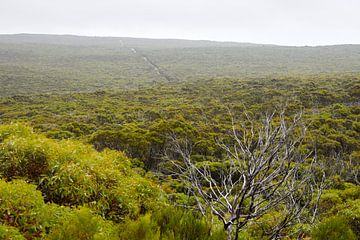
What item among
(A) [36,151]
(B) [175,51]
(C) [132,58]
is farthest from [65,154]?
(B) [175,51]

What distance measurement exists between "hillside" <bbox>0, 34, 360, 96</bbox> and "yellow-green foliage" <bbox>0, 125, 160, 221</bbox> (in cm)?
3989

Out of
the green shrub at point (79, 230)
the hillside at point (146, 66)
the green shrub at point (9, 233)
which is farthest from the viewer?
Answer: the hillside at point (146, 66)

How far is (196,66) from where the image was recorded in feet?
246

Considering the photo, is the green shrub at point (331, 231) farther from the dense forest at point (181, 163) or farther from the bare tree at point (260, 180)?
the bare tree at point (260, 180)

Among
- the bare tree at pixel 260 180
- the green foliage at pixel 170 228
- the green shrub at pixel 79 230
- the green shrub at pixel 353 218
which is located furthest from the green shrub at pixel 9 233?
the green shrub at pixel 353 218

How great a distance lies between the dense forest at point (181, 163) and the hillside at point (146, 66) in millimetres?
1270

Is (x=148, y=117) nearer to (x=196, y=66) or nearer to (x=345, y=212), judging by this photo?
(x=345, y=212)

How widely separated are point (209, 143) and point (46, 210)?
437 inches

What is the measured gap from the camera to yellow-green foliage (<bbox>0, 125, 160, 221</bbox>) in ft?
21.1

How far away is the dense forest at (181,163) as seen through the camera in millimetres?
4828

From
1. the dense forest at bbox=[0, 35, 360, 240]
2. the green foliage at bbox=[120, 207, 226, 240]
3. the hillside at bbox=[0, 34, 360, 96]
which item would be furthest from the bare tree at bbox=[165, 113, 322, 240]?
the hillside at bbox=[0, 34, 360, 96]

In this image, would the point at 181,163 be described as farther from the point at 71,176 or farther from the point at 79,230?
the point at 79,230

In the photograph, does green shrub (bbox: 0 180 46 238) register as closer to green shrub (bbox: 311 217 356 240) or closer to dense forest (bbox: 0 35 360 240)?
dense forest (bbox: 0 35 360 240)

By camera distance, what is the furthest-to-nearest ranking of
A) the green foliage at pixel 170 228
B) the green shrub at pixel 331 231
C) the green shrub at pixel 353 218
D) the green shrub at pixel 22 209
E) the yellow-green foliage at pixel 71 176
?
the green shrub at pixel 353 218, the yellow-green foliage at pixel 71 176, the green shrub at pixel 22 209, the green shrub at pixel 331 231, the green foliage at pixel 170 228
